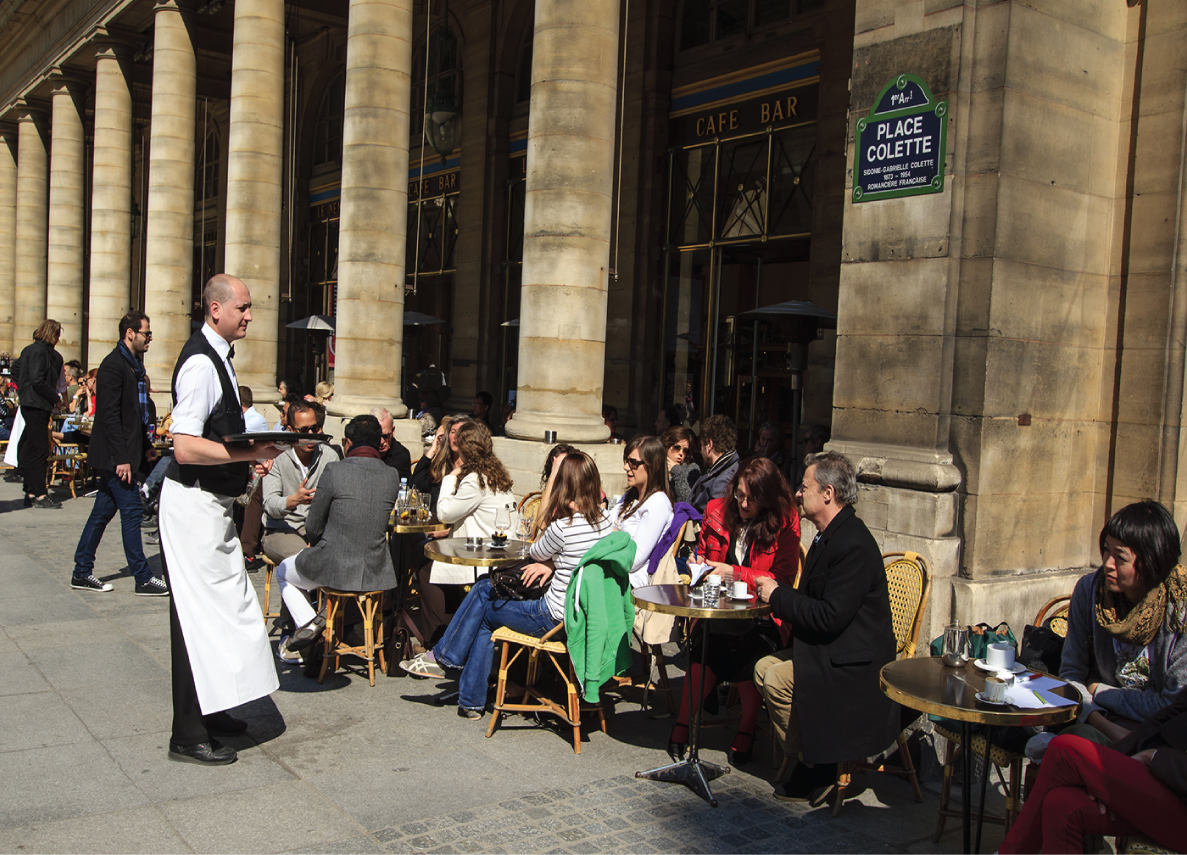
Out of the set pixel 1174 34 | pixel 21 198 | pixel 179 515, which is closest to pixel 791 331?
pixel 1174 34

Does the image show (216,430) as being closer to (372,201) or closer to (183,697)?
(183,697)

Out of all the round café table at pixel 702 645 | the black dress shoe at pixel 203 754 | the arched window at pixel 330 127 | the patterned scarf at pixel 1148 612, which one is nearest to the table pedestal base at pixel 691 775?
the round café table at pixel 702 645

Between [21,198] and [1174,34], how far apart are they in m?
29.6

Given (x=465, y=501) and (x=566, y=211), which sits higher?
(x=566, y=211)

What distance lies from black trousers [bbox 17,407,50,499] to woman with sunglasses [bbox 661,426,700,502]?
29.3 feet

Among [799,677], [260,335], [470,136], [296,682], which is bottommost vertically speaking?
[296,682]

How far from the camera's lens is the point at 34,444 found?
12797 mm

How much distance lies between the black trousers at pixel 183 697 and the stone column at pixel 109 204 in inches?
700

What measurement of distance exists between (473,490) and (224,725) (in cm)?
226

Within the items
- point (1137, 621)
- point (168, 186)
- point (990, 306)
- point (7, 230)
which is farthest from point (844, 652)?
point (7, 230)

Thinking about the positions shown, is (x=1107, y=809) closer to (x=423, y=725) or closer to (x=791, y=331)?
(x=423, y=725)

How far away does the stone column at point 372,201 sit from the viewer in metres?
11.9

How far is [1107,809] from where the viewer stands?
3.27 m

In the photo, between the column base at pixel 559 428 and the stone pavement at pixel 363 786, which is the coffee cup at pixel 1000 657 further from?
the column base at pixel 559 428
